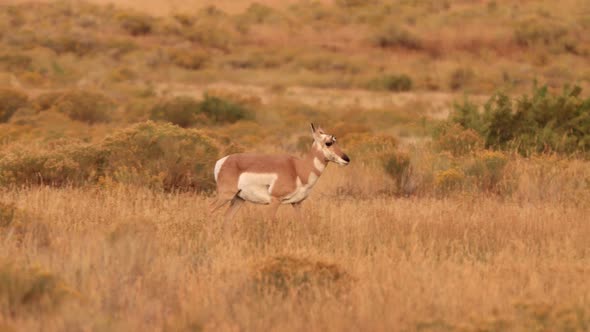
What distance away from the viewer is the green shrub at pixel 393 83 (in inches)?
1809

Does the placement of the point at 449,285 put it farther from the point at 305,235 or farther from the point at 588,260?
the point at 305,235

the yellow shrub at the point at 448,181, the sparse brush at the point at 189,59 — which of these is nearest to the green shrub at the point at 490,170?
the yellow shrub at the point at 448,181

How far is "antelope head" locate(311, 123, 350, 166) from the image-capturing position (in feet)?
31.9

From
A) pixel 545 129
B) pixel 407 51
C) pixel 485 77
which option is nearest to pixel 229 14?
pixel 407 51

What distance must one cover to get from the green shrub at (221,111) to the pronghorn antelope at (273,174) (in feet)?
54.3

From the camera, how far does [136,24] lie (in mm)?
71188

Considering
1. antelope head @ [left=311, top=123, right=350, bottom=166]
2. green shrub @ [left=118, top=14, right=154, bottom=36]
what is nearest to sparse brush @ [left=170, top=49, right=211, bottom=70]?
green shrub @ [left=118, top=14, right=154, bottom=36]

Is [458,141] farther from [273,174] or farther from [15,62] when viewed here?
[15,62]

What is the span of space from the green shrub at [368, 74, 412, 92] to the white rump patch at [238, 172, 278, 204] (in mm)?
36367

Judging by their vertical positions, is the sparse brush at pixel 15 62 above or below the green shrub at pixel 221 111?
below

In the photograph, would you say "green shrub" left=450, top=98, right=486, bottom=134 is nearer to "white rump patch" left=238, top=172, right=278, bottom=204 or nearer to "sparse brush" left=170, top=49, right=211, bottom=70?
"white rump patch" left=238, top=172, right=278, bottom=204

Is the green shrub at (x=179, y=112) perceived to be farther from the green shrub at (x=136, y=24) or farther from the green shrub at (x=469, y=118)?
the green shrub at (x=136, y=24)

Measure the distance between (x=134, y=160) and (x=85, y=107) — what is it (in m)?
13.5

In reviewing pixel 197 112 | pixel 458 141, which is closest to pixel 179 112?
pixel 197 112
